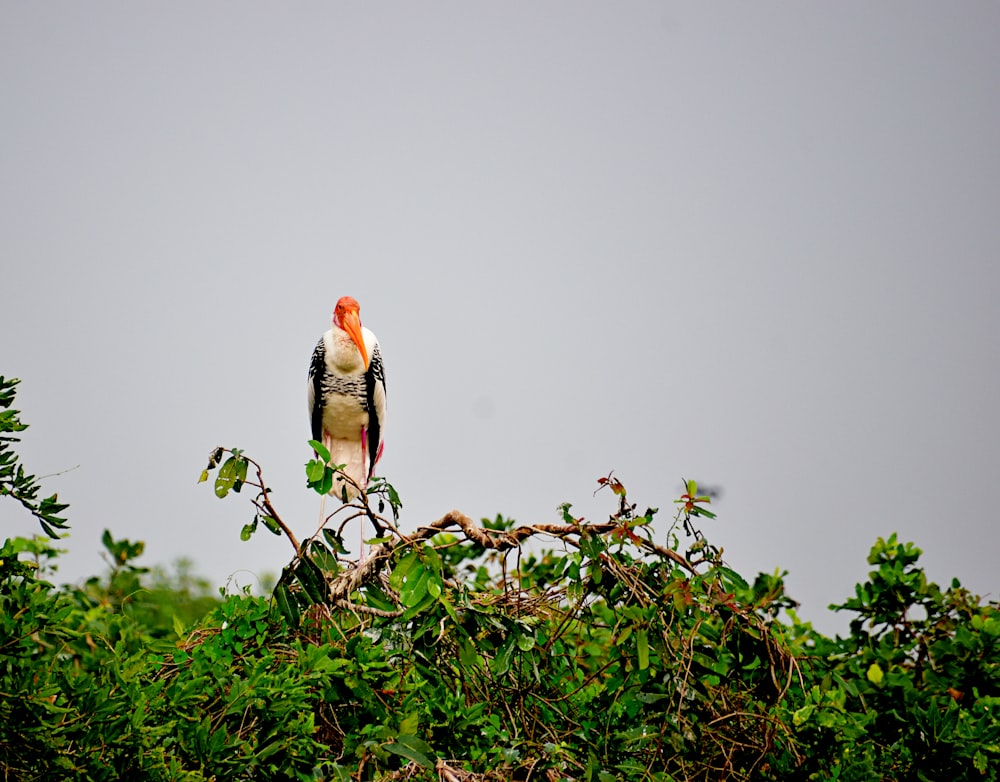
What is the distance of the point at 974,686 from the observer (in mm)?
3930

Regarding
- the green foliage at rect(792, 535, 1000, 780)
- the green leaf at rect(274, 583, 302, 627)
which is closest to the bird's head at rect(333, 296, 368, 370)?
the green foliage at rect(792, 535, 1000, 780)

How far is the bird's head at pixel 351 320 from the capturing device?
638 centimetres

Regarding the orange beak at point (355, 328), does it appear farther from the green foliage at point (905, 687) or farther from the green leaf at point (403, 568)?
the green leaf at point (403, 568)

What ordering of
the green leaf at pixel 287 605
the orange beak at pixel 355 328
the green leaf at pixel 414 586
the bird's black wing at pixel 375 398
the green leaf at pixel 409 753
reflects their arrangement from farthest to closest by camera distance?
the bird's black wing at pixel 375 398
the orange beak at pixel 355 328
the green leaf at pixel 287 605
the green leaf at pixel 414 586
the green leaf at pixel 409 753

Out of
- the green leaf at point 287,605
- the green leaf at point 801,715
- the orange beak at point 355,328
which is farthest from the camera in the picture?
the orange beak at point 355,328

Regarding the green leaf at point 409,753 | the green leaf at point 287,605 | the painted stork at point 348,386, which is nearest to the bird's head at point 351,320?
the painted stork at point 348,386

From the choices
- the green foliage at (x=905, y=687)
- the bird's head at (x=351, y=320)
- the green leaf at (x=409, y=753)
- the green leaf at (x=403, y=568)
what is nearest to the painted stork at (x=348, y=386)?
the bird's head at (x=351, y=320)

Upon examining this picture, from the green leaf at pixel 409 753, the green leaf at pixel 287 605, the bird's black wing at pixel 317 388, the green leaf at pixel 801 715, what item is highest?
the bird's black wing at pixel 317 388

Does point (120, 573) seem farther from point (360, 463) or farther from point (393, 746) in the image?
point (393, 746)

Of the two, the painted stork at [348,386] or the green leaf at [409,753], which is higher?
the painted stork at [348,386]

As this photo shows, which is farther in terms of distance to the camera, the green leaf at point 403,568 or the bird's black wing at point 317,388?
the bird's black wing at point 317,388

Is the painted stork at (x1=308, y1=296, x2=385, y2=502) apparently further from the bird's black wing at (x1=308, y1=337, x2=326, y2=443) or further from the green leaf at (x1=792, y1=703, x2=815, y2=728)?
the green leaf at (x1=792, y1=703, x2=815, y2=728)

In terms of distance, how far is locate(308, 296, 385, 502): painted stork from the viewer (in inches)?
254

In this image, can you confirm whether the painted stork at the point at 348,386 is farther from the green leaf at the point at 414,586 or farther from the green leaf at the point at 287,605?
the green leaf at the point at 414,586
